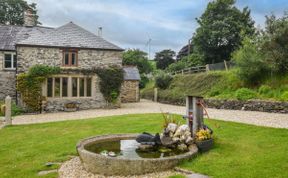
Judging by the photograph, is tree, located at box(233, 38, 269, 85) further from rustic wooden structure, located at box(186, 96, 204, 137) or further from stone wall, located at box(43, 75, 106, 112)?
rustic wooden structure, located at box(186, 96, 204, 137)

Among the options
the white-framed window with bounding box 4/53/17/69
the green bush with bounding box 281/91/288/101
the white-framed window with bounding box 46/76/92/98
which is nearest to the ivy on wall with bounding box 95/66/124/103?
the white-framed window with bounding box 46/76/92/98

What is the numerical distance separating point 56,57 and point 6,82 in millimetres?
4462

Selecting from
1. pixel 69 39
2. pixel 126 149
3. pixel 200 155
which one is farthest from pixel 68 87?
pixel 200 155

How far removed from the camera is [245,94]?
19891 millimetres

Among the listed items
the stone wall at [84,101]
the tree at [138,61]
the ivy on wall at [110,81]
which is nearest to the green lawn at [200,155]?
the stone wall at [84,101]

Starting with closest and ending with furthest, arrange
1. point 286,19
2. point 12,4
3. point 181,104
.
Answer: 1. point 286,19
2. point 181,104
3. point 12,4

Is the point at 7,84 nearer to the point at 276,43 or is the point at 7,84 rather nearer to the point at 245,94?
the point at 245,94

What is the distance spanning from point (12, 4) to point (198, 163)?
43749 mm

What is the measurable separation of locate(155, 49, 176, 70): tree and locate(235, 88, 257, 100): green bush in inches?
1286

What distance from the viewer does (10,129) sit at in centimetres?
1319

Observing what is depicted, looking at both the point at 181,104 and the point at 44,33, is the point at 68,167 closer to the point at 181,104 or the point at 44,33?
the point at 44,33

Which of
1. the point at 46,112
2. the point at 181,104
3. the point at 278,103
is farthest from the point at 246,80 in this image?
the point at 46,112

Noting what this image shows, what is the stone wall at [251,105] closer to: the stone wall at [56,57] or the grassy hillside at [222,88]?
the grassy hillside at [222,88]

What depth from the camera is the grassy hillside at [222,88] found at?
19075 mm
